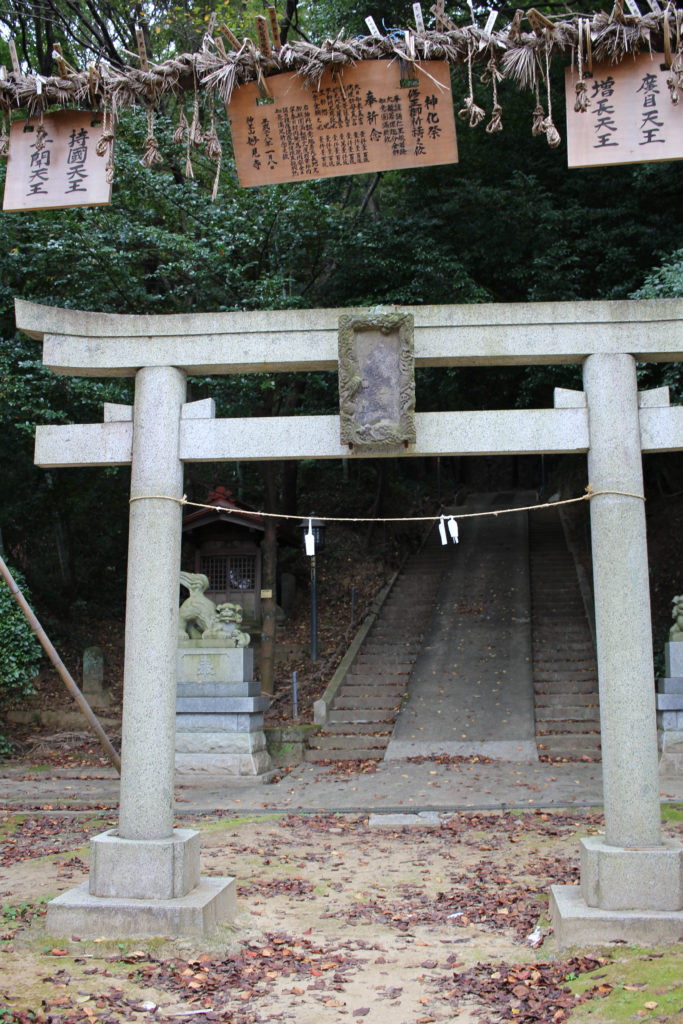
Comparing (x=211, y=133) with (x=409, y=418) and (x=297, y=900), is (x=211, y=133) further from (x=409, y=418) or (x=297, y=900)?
(x=297, y=900)

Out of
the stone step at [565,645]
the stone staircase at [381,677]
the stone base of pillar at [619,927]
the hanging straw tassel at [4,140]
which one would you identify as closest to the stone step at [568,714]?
Result: the stone step at [565,645]

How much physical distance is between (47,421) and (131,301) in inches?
101

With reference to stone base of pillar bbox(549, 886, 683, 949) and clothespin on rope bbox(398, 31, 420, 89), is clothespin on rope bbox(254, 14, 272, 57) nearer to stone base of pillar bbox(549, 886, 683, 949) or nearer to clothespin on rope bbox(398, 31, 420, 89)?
clothespin on rope bbox(398, 31, 420, 89)

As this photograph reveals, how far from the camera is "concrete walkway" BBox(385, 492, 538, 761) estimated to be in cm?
1318

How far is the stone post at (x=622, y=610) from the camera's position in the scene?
5.71 m

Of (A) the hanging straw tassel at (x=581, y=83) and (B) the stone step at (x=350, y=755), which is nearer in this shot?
(A) the hanging straw tassel at (x=581, y=83)

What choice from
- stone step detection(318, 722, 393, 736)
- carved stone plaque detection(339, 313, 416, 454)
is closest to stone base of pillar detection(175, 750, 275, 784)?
stone step detection(318, 722, 393, 736)

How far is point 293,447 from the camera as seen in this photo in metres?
6.32

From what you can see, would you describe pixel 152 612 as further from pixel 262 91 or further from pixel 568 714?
pixel 568 714

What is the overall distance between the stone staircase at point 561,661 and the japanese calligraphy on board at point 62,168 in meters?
9.94

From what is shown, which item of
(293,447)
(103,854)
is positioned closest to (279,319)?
(293,447)

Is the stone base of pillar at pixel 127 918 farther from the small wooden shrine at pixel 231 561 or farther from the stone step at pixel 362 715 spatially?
the small wooden shrine at pixel 231 561

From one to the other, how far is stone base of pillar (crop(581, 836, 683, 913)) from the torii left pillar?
8.64 ft

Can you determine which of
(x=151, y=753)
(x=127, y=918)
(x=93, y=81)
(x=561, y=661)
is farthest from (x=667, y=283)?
(x=127, y=918)
